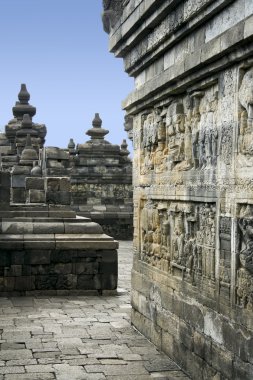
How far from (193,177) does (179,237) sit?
0.82 meters

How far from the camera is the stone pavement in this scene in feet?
20.9

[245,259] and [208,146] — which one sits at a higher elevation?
[208,146]

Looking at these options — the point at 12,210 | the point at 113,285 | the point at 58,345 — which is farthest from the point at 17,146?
the point at 58,345

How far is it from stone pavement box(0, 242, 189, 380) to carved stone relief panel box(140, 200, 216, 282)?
100 cm

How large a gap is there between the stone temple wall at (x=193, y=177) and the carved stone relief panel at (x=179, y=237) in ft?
0.04

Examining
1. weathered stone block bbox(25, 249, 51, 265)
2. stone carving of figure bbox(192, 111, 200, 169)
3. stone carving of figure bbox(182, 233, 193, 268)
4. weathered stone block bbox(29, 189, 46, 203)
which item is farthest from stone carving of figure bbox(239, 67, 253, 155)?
weathered stone block bbox(29, 189, 46, 203)

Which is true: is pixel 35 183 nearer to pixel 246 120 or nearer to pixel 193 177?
pixel 193 177

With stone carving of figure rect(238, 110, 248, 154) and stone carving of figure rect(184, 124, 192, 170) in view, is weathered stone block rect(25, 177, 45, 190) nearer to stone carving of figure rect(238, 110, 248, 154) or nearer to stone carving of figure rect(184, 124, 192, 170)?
stone carving of figure rect(184, 124, 192, 170)

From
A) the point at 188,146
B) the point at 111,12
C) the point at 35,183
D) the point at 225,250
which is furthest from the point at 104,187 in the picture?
the point at 225,250

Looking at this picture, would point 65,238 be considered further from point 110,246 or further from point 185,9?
point 185,9

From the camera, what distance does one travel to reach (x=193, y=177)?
625 cm

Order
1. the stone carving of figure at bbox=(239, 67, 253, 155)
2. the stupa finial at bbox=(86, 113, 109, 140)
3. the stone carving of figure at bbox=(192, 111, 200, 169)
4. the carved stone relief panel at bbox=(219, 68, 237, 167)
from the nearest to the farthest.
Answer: the stone carving of figure at bbox=(239, 67, 253, 155)
the carved stone relief panel at bbox=(219, 68, 237, 167)
the stone carving of figure at bbox=(192, 111, 200, 169)
the stupa finial at bbox=(86, 113, 109, 140)

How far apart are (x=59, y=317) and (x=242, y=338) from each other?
4.52m

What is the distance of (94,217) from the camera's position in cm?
2150
